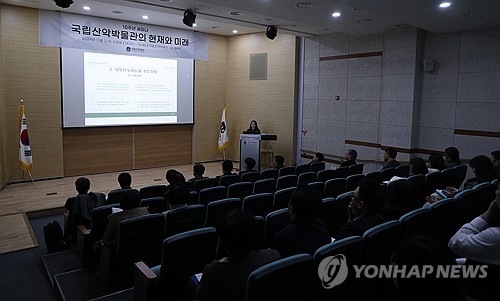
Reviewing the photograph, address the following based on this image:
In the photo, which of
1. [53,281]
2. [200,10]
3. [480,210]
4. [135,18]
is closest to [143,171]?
[135,18]

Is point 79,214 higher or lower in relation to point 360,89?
lower

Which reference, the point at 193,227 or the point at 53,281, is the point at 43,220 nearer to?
the point at 53,281

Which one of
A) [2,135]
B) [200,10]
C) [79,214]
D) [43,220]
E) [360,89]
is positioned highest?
[200,10]

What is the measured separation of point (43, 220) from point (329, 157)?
22.9ft

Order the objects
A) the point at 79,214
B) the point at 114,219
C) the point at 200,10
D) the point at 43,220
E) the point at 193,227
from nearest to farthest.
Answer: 1. the point at 114,219
2. the point at 193,227
3. the point at 79,214
4. the point at 43,220
5. the point at 200,10

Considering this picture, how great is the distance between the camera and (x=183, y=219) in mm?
3941

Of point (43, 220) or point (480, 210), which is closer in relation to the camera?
point (480, 210)

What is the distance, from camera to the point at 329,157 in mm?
10703

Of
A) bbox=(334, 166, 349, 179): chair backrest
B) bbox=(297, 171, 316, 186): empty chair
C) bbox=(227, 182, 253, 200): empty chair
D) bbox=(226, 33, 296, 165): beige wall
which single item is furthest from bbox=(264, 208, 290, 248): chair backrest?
bbox=(226, 33, 296, 165): beige wall

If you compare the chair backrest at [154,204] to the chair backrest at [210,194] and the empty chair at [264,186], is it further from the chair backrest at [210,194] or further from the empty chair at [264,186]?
the empty chair at [264,186]

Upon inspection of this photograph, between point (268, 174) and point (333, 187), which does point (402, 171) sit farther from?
point (268, 174)

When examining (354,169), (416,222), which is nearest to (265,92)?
(354,169)

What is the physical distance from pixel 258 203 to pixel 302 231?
1719mm

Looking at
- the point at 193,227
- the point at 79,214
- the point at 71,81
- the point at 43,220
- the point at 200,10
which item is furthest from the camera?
the point at 71,81
